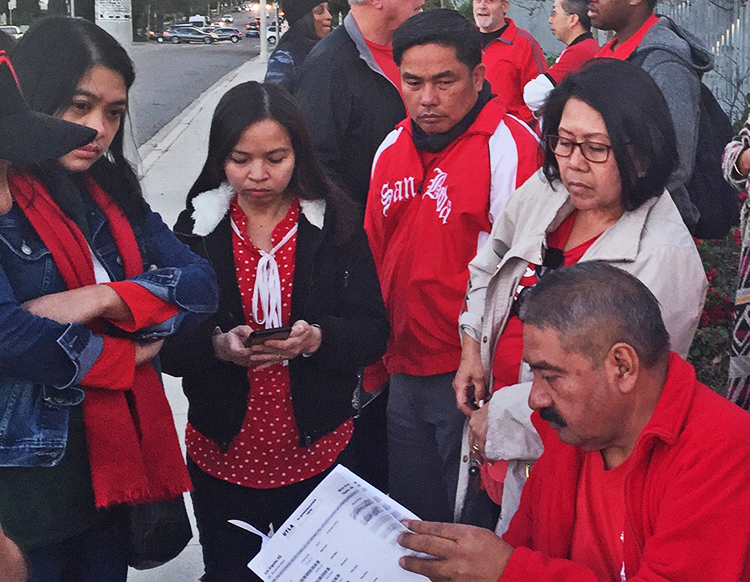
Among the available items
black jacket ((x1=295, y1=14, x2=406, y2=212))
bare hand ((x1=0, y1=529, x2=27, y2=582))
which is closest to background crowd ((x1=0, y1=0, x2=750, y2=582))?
bare hand ((x1=0, y1=529, x2=27, y2=582))

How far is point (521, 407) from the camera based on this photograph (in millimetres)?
2318

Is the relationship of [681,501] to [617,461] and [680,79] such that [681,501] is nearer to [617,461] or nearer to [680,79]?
[617,461]

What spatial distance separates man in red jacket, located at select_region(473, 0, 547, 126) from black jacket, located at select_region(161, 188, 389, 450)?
3.46 meters

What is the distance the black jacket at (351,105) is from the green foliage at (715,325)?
2.07 m

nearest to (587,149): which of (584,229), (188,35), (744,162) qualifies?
(584,229)

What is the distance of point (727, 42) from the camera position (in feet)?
24.8

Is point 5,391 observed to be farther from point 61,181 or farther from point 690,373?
point 690,373

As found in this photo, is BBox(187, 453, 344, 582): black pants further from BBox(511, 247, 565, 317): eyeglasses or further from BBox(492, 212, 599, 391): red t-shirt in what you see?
BBox(511, 247, 565, 317): eyeglasses

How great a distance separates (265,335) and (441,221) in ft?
2.71

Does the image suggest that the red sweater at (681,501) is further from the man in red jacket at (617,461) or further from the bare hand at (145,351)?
the bare hand at (145,351)

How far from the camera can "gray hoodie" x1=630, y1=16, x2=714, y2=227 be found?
3021mm

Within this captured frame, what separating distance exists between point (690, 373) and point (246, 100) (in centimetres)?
149

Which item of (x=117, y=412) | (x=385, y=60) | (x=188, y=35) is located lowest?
(x=188, y=35)

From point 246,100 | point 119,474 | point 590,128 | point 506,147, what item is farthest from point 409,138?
point 119,474
